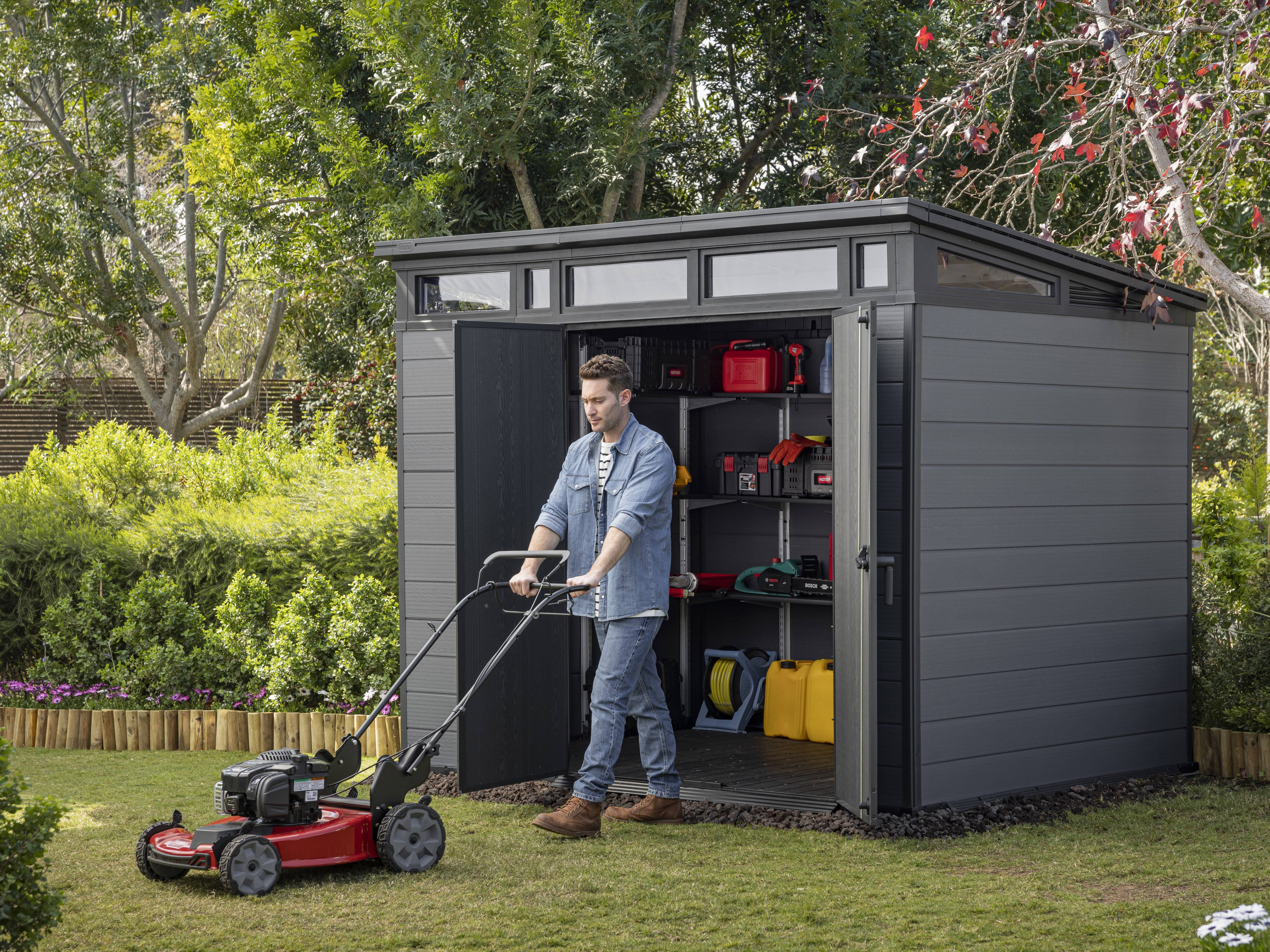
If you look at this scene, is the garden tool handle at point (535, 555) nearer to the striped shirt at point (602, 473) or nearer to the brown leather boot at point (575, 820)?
the striped shirt at point (602, 473)

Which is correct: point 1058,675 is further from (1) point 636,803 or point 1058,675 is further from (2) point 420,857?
→ (2) point 420,857

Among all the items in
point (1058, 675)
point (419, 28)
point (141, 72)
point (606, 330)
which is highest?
point (141, 72)

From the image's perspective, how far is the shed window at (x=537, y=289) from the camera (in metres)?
6.43

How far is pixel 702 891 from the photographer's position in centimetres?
459

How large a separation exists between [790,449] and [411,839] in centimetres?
355

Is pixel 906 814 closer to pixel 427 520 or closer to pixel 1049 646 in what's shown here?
pixel 1049 646

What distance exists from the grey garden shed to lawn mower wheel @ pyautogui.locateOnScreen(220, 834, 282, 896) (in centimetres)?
135

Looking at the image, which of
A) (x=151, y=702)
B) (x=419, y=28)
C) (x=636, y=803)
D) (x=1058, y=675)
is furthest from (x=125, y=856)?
(x=419, y=28)

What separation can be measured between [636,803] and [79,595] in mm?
4168

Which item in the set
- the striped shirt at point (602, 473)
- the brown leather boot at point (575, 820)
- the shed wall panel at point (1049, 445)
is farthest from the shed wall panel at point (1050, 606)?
the brown leather boot at point (575, 820)

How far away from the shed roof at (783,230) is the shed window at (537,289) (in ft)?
0.34

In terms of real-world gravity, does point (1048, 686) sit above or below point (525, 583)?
below

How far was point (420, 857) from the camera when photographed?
4.82 metres

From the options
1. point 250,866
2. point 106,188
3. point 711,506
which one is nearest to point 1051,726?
point 711,506
